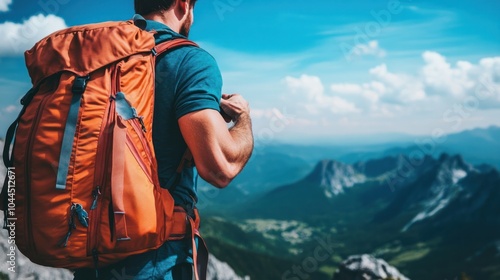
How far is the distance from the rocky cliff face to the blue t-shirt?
107 m

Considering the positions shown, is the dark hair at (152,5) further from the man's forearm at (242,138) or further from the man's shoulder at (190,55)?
the man's forearm at (242,138)

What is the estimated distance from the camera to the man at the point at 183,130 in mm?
3455

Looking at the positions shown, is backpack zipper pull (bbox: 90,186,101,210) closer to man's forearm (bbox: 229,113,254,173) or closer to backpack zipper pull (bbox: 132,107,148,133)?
backpack zipper pull (bbox: 132,107,148,133)

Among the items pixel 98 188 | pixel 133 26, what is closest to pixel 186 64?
pixel 133 26

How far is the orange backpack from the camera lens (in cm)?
325

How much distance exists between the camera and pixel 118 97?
131 inches

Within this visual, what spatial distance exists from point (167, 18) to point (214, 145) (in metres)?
1.41

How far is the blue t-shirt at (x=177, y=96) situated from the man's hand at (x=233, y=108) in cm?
35

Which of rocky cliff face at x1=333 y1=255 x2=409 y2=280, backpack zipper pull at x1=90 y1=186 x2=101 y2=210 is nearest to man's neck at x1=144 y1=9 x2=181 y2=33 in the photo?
backpack zipper pull at x1=90 y1=186 x2=101 y2=210

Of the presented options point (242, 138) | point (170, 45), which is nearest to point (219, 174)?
point (242, 138)

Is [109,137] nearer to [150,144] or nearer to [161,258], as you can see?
[150,144]

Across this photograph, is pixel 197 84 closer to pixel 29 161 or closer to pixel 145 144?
pixel 145 144

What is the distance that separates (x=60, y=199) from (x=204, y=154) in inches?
44.6

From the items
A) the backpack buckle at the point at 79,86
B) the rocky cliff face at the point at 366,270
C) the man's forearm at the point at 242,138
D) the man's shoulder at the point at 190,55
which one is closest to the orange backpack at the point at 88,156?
the backpack buckle at the point at 79,86
